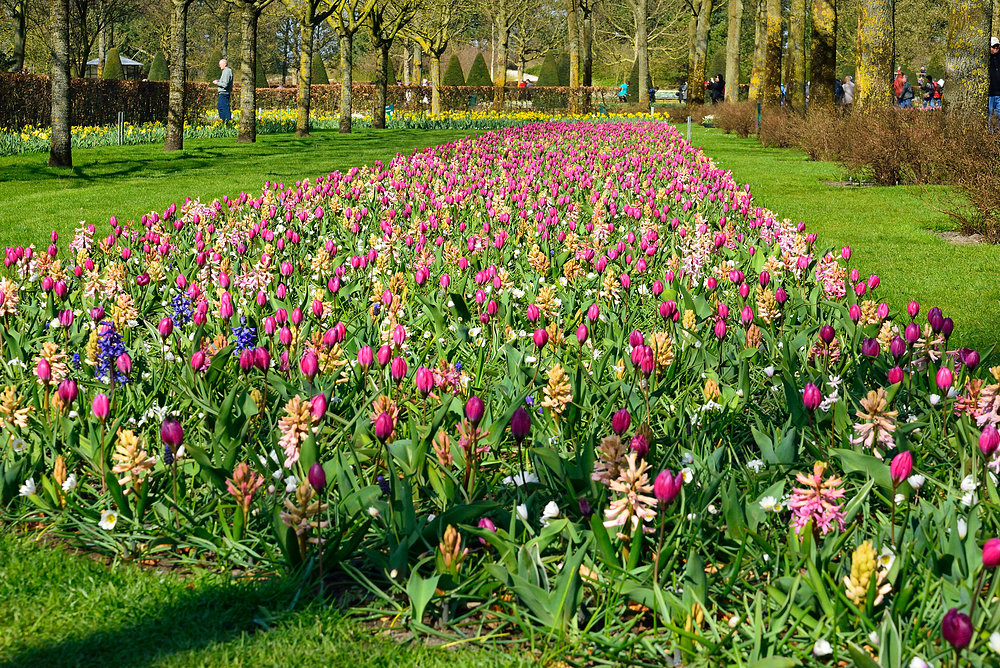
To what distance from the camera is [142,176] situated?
14.1 meters

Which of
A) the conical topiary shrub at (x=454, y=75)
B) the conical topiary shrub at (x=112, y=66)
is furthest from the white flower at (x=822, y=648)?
the conical topiary shrub at (x=454, y=75)

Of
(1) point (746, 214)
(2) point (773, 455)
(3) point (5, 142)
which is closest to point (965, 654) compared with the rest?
(2) point (773, 455)

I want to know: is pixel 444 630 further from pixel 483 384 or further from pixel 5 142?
pixel 5 142

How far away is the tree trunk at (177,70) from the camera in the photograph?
17.6 m

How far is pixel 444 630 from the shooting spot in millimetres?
2764

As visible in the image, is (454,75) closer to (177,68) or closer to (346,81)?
(346,81)

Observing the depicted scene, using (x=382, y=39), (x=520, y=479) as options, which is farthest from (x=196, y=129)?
(x=520, y=479)

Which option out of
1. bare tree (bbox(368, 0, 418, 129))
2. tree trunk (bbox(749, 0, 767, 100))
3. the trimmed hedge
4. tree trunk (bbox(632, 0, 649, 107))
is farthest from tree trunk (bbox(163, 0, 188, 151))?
tree trunk (bbox(632, 0, 649, 107))

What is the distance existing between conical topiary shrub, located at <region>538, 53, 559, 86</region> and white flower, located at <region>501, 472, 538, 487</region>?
6525 cm

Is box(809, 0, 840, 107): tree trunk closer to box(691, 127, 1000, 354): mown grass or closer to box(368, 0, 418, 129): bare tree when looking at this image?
box(691, 127, 1000, 354): mown grass

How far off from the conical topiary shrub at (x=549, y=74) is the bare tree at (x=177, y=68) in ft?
166

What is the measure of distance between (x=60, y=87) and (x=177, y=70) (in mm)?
4093

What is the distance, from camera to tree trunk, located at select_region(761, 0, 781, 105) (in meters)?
Answer: 25.4

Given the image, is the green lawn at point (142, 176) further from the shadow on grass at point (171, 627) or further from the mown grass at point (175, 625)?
the shadow on grass at point (171, 627)
